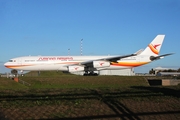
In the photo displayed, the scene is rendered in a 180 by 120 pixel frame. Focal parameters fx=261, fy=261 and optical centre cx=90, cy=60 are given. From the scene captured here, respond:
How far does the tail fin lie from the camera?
53.3m

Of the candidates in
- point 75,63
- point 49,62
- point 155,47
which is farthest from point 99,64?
point 155,47

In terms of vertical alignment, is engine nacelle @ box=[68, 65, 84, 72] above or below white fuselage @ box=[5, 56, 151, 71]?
below

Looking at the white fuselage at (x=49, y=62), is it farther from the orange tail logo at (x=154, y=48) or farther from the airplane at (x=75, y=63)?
the orange tail logo at (x=154, y=48)

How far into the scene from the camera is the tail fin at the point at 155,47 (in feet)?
175

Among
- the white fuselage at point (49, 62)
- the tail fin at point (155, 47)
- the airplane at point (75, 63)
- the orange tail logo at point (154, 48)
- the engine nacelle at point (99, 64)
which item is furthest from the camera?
the orange tail logo at point (154, 48)

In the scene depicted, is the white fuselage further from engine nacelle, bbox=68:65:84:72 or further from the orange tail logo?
the orange tail logo

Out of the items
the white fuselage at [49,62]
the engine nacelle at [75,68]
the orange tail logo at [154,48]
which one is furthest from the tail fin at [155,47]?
the engine nacelle at [75,68]

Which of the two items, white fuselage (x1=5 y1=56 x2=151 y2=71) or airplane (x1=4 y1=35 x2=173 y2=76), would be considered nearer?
airplane (x1=4 y1=35 x2=173 y2=76)

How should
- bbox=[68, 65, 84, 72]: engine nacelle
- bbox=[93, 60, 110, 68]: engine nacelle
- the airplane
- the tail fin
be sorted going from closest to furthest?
bbox=[68, 65, 84, 72]: engine nacelle < bbox=[93, 60, 110, 68]: engine nacelle < the airplane < the tail fin

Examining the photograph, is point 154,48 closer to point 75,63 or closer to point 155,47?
point 155,47

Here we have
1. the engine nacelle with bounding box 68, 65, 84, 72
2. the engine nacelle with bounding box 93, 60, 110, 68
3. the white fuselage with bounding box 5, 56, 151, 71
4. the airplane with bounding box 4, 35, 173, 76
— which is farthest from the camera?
the white fuselage with bounding box 5, 56, 151, 71

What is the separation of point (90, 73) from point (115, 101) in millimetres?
31993

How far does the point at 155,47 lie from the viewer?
53.7 meters

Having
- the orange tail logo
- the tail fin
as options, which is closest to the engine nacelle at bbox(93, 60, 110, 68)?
the tail fin
